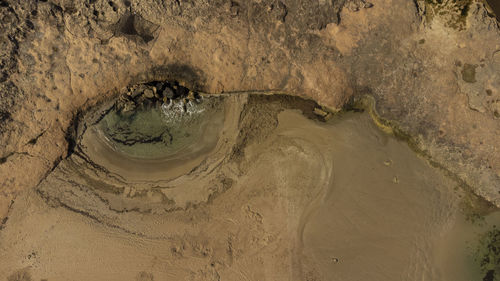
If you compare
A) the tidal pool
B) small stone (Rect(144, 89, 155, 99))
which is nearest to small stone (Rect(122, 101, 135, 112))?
the tidal pool

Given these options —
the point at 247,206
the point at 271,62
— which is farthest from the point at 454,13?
the point at 247,206

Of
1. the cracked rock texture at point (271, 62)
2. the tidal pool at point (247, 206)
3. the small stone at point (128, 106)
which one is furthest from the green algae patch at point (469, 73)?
the small stone at point (128, 106)

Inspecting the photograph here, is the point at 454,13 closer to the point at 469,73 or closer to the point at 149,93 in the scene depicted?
the point at 469,73

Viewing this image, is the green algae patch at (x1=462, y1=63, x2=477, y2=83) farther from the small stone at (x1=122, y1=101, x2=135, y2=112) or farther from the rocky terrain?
the small stone at (x1=122, y1=101, x2=135, y2=112)

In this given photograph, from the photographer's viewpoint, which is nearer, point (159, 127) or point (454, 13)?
point (454, 13)

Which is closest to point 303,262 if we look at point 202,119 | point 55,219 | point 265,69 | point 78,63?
point 202,119

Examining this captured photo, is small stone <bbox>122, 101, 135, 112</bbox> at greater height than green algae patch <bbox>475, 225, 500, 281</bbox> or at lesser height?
greater

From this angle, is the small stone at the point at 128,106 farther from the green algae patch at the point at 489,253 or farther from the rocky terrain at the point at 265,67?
the green algae patch at the point at 489,253
